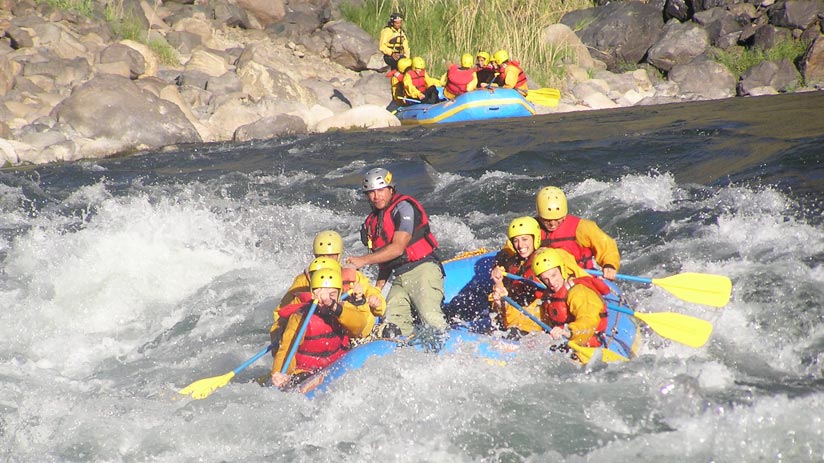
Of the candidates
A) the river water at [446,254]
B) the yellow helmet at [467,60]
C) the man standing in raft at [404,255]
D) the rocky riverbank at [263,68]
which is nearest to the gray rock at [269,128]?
the rocky riverbank at [263,68]

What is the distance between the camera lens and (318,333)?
5555 millimetres

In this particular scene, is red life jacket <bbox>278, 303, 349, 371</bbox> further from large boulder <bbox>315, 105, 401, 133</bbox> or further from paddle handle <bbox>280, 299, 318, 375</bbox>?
large boulder <bbox>315, 105, 401, 133</bbox>

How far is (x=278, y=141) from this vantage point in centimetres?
1409

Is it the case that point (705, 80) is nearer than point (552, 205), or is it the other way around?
point (552, 205)

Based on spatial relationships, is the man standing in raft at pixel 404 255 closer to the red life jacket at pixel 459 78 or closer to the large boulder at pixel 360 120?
the large boulder at pixel 360 120

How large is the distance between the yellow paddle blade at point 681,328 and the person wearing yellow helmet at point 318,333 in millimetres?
1913

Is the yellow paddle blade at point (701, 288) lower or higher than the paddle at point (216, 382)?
higher

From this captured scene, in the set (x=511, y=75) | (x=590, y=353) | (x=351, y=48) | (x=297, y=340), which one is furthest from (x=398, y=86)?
(x=590, y=353)

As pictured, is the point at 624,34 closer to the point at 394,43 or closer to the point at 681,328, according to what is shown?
the point at 394,43

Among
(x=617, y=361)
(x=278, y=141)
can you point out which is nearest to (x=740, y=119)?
(x=278, y=141)

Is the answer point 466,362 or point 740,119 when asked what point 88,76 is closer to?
point 740,119

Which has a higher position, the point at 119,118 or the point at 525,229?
the point at 525,229

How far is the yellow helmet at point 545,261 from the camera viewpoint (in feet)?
17.5

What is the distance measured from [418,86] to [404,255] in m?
10.3
